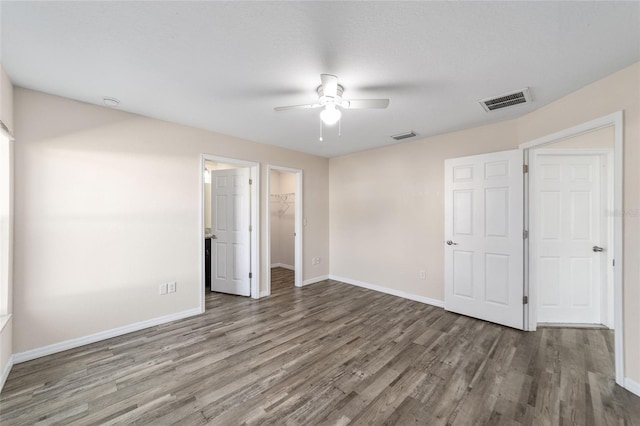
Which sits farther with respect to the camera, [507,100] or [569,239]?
[569,239]

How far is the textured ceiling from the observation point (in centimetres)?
143

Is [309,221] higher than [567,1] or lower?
lower

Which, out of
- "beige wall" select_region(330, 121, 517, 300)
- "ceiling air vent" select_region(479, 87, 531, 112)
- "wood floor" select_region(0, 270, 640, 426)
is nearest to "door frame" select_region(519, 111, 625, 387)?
"wood floor" select_region(0, 270, 640, 426)

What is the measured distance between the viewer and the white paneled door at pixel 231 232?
409 cm

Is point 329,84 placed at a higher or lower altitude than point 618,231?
higher

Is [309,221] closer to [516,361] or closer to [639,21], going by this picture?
[516,361]

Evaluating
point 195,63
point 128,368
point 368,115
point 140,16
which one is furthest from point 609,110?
point 128,368

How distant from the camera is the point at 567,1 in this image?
53.7 inches

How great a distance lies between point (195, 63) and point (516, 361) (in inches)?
150

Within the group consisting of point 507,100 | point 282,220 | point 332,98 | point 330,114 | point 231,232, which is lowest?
point 231,232

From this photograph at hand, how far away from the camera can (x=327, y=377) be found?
2.08 m

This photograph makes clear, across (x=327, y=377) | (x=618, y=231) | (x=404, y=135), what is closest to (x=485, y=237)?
(x=618, y=231)

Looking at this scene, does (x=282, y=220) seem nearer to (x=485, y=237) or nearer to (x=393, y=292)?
(x=393, y=292)

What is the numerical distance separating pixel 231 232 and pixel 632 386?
4667 millimetres
